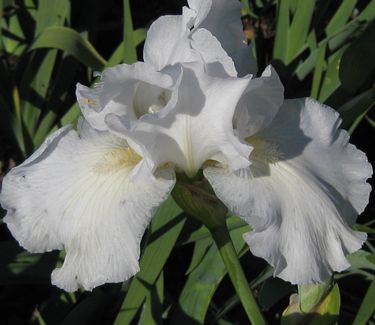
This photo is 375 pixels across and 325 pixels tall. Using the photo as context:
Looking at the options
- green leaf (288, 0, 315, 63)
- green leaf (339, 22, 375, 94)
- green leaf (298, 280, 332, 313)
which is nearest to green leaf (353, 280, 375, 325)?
green leaf (298, 280, 332, 313)

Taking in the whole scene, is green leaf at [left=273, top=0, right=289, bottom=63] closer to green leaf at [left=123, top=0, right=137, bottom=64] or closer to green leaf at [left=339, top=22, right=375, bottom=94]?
green leaf at [left=339, top=22, right=375, bottom=94]

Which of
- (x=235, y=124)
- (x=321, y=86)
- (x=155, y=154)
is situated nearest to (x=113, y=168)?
(x=155, y=154)

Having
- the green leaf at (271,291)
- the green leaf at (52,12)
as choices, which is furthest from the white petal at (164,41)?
the green leaf at (52,12)

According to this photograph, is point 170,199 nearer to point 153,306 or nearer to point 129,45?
point 153,306

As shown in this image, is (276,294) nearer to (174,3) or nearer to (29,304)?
(29,304)

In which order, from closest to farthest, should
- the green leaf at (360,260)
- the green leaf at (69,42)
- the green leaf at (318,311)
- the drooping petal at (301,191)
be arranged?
the drooping petal at (301,191)
the green leaf at (318,311)
the green leaf at (360,260)
the green leaf at (69,42)

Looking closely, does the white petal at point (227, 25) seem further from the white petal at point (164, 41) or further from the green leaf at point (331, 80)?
the green leaf at point (331, 80)
